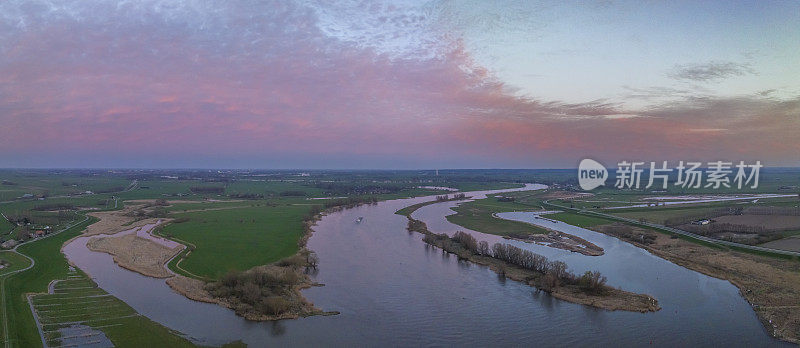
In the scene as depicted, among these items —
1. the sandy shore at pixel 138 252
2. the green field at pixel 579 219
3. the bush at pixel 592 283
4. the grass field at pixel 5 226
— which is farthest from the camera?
the green field at pixel 579 219

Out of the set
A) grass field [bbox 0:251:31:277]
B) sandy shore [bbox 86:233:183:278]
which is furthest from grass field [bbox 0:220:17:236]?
grass field [bbox 0:251:31:277]

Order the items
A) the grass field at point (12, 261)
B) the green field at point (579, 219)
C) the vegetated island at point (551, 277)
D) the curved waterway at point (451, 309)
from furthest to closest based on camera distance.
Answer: the green field at point (579, 219)
the grass field at point (12, 261)
the vegetated island at point (551, 277)
the curved waterway at point (451, 309)

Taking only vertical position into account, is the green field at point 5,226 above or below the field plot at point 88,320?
above

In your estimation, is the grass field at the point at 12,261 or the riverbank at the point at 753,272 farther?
the grass field at the point at 12,261

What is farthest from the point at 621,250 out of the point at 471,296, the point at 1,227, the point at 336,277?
the point at 1,227

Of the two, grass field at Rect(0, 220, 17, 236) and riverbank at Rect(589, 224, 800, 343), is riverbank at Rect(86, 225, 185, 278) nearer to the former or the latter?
grass field at Rect(0, 220, 17, 236)

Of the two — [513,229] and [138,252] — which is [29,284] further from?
[513,229]

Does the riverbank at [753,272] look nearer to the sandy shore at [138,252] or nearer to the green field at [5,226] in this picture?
the sandy shore at [138,252]

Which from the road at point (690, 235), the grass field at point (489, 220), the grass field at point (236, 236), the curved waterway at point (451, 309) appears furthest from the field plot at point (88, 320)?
the road at point (690, 235)
